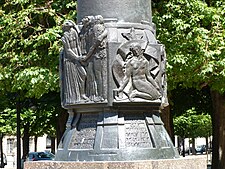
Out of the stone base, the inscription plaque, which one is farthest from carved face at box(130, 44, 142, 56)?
the stone base

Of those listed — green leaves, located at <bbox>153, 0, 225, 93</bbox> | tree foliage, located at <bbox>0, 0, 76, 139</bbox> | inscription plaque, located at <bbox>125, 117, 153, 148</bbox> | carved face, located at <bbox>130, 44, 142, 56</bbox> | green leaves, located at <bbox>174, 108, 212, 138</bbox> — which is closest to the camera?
inscription plaque, located at <bbox>125, 117, 153, 148</bbox>

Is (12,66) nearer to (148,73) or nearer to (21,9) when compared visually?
(21,9)

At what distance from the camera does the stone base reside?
7.29 meters

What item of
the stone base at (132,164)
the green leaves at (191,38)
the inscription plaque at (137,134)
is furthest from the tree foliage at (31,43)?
the stone base at (132,164)

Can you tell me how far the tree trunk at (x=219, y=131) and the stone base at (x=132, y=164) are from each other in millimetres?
14486

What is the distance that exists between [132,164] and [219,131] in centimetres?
1621

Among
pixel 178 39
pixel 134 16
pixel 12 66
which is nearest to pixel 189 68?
pixel 178 39

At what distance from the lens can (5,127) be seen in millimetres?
38844

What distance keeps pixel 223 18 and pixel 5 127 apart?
2497 centimetres

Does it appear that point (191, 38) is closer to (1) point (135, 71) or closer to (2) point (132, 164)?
(1) point (135, 71)

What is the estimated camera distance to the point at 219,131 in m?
22.9

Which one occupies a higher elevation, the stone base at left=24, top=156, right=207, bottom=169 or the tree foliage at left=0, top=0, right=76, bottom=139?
the tree foliage at left=0, top=0, right=76, bottom=139

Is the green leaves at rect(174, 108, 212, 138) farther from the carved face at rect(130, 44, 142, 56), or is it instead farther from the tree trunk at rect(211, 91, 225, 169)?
the carved face at rect(130, 44, 142, 56)

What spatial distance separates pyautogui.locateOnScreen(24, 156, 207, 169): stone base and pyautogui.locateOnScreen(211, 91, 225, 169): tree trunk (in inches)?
570
